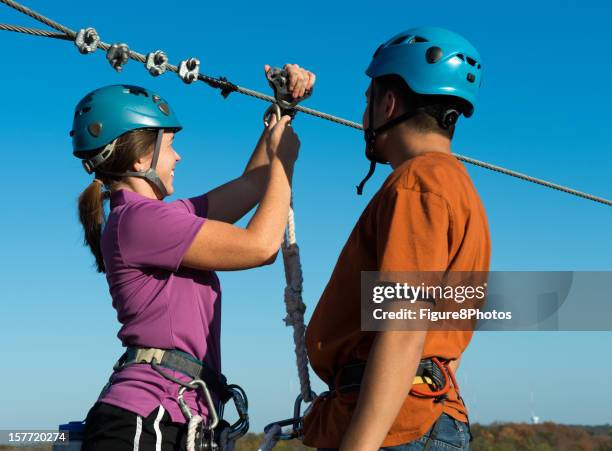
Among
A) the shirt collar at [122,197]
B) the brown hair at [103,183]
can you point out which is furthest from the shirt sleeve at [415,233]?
the brown hair at [103,183]

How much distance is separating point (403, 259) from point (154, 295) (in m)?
1.73

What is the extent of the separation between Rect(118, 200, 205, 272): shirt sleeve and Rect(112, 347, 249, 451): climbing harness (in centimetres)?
48

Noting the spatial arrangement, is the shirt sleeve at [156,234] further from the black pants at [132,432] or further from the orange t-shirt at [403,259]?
the orange t-shirt at [403,259]

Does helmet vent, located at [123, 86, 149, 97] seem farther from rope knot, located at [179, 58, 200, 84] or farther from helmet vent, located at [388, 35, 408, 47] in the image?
helmet vent, located at [388, 35, 408, 47]

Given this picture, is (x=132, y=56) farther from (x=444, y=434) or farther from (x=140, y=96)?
(x=444, y=434)

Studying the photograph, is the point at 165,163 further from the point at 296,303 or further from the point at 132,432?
the point at 132,432

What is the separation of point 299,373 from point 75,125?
2.05 metres

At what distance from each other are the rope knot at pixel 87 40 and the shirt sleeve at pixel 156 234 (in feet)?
3.62

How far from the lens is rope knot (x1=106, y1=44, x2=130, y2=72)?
5.02 meters

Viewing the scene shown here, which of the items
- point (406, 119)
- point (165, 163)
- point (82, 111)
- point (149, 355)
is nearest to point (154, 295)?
point (149, 355)

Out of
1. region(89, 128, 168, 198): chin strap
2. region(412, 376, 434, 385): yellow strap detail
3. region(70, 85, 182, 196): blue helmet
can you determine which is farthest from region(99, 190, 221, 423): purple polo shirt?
region(412, 376, 434, 385): yellow strap detail

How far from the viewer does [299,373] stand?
4785 mm

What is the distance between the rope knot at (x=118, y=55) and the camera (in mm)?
5016

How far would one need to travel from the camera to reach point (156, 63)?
16.9 ft
